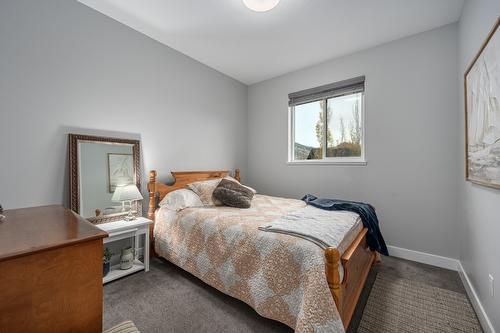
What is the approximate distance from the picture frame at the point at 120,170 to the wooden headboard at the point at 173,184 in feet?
0.74

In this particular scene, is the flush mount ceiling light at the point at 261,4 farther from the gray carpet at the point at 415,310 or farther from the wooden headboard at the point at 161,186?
the gray carpet at the point at 415,310

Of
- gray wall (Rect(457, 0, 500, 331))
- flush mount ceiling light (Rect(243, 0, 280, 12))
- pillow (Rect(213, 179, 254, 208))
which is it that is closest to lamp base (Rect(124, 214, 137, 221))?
pillow (Rect(213, 179, 254, 208))

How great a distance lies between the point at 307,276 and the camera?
1.31 metres

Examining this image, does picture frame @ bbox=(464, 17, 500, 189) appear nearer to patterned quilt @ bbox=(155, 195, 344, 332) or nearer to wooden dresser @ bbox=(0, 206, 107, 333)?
patterned quilt @ bbox=(155, 195, 344, 332)

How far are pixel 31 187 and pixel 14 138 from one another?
0.43m

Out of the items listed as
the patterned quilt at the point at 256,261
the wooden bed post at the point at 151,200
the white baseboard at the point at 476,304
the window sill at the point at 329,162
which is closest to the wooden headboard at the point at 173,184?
the wooden bed post at the point at 151,200

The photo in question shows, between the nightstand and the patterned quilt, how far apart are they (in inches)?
7.9

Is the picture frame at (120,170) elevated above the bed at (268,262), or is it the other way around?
the picture frame at (120,170)

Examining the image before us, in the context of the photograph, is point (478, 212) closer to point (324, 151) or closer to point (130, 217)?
point (324, 151)

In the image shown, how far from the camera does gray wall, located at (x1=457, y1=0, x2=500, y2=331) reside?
1411mm

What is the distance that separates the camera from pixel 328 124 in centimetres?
337

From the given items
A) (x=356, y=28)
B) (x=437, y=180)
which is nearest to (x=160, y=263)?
(x=437, y=180)

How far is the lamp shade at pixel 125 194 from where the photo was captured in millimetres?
2197

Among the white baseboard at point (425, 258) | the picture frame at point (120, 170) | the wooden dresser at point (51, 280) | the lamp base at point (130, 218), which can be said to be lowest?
the white baseboard at point (425, 258)
